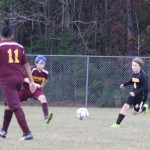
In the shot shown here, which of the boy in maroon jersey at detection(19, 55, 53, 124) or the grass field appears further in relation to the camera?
the boy in maroon jersey at detection(19, 55, 53, 124)

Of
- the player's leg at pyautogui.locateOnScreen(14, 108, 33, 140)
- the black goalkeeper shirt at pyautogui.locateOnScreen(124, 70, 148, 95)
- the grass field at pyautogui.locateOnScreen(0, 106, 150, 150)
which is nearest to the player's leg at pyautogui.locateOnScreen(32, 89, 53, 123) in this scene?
the grass field at pyautogui.locateOnScreen(0, 106, 150, 150)

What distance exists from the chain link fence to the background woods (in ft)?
13.6

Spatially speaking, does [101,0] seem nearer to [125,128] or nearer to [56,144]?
[125,128]

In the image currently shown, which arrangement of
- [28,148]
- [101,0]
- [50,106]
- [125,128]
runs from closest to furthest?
[28,148], [125,128], [50,106], [101,0]

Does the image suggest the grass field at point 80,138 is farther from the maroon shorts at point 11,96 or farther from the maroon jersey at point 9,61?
the maroon jersey at point 9,61

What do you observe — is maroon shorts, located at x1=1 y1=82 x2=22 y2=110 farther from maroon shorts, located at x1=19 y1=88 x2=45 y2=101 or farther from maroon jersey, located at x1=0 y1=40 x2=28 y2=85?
maroon shorts, located at x1=19 y1=88 x2=45 y2=101

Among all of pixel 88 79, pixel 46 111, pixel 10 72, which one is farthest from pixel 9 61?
pixel 88 79

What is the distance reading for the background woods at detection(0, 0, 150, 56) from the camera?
28672mm

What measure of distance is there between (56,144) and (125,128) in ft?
12.1

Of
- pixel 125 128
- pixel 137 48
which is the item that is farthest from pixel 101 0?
pixel 125 128

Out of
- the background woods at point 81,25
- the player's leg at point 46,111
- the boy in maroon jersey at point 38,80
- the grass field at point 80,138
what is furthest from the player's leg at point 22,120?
the background woods at point 81,25

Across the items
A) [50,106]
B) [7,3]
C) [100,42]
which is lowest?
[50,106]

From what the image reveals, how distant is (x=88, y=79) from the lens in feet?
78.8

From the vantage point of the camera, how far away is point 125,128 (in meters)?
12.5
